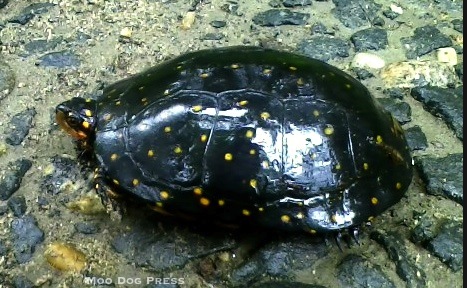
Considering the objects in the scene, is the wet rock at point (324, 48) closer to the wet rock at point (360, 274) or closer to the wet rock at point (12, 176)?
the wet rock at point (360, 274)

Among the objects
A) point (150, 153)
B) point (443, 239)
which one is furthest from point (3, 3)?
point (443, 239)

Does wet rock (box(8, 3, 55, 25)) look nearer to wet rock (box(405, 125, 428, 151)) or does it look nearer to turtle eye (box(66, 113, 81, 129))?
turtle eye (box(66, 113, 81, 129))

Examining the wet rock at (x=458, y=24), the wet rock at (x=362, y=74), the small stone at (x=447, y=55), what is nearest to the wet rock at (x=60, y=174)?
the wet rock at (x=362, y=74)

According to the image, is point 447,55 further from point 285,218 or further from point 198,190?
point 198,190

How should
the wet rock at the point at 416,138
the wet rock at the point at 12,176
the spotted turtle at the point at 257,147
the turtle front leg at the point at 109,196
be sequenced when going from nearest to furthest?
the spotted turtle at the point at 257,147 < the turtle front leg at the point at 109,196 < the wet rock at the point at 12,176 < the wet rock at the point at 416,138

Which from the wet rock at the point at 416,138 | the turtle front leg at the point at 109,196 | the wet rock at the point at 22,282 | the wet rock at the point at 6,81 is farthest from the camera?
the wet rock at the point at 6,81

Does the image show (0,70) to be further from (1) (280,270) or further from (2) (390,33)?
(2) (390,33)
